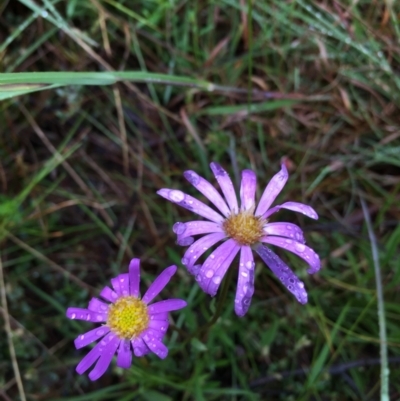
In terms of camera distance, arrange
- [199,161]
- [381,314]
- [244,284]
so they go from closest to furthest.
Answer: [244,284], [381,314], [199,161]

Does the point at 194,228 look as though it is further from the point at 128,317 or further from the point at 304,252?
the point at 128,317

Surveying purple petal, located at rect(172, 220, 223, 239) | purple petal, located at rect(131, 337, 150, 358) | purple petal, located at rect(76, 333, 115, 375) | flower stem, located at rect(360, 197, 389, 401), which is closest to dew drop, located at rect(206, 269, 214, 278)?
purple petal, located at rect(172, 220, 223, 239)

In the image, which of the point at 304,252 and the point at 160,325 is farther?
the point at 160,325

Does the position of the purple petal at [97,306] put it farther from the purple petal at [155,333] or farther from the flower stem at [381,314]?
the flower stem at [381,314]

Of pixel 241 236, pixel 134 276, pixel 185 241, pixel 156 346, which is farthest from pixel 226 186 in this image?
pixel 156 346

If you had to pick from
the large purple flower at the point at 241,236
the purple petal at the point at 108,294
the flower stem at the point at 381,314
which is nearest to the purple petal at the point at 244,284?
the large purple flower at the point at 241,236

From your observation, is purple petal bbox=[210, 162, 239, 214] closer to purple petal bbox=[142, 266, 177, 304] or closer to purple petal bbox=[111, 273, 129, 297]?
purple petal bbox=[142, 266, 177, 304]

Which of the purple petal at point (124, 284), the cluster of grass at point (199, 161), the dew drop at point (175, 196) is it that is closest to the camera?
the dew drop at point (175, 196)
